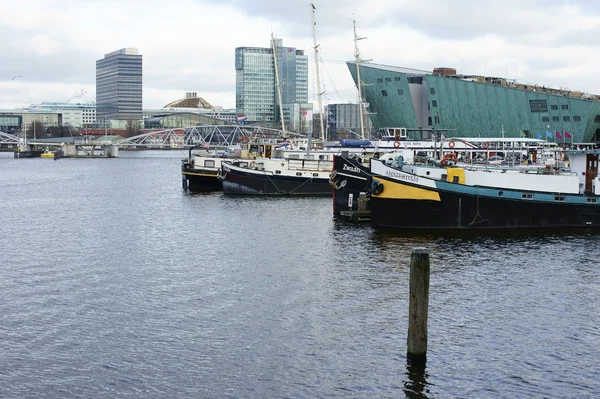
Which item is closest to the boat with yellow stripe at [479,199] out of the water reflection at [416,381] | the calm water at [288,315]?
the calm water at [288,315]

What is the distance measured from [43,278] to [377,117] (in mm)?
108008

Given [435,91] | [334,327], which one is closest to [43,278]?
[334,327]

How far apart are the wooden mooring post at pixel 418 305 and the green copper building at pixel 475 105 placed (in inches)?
3788

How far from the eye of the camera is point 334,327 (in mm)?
26828

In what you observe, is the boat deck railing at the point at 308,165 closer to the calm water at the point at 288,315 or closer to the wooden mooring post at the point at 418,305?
the calm water at the point at 288,315

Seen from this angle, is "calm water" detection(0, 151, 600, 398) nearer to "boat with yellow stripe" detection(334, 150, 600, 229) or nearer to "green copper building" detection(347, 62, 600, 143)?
"boat with yellow stripe" detection(334, 150, 600, 229)

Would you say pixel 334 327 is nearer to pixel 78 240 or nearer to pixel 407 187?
pixel 407 187

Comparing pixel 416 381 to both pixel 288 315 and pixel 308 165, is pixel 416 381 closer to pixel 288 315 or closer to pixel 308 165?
pixel 288 315

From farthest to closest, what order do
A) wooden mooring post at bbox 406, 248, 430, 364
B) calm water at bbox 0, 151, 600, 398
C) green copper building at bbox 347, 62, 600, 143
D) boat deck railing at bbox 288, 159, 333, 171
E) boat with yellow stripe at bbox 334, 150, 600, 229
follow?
green copper building at bbox 347, 62, 600, 143
boat deck railing at bbox 288, 159, 333, 171
boat with yellow stripe at bbox 334, 150, 600, 229
calm water at bbox 0, 151, 600, 398
wooden mooring post at bbox 406, 248, 430, 364

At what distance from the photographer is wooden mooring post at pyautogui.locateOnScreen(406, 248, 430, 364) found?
70.8 feet

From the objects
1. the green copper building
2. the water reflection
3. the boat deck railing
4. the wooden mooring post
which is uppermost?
the green copper building

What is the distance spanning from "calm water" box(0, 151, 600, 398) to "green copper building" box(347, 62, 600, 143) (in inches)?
3057

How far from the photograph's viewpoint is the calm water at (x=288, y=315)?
22.2 meters

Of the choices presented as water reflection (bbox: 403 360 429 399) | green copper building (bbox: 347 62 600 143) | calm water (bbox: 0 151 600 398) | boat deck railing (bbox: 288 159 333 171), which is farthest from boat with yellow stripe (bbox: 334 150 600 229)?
green copper building (bbox: 347 62 600 143)
